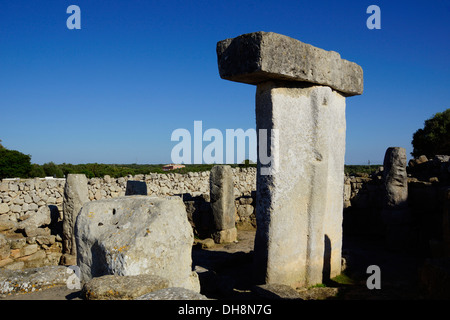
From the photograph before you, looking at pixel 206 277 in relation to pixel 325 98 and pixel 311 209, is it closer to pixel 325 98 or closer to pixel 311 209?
pixel 311 209

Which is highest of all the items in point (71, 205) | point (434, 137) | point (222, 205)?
point (434, 137)

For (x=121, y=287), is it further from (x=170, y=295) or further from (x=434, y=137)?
(x=434, y=137)

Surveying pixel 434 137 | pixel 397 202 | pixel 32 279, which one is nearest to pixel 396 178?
pixel 397 202

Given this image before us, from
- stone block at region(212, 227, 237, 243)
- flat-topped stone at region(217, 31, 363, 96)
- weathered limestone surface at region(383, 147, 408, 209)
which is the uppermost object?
flat-topped stone at region(217, 31, 363, 96)

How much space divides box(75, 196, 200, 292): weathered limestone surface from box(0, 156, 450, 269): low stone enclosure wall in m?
4.87

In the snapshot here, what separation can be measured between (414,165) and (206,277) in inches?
397

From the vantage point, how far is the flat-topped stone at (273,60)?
470 cm

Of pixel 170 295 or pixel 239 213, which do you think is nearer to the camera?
pixel 170 295

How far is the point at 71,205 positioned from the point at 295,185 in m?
6.16

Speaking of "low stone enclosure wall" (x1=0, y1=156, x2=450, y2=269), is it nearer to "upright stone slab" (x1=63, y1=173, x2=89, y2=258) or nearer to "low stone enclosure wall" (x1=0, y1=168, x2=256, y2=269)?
"low stone enclosure wall" (x1=0, y1=168, x2=256, y2=269)

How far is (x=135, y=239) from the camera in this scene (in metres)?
3.28

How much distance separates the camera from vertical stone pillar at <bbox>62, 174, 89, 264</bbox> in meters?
8.91

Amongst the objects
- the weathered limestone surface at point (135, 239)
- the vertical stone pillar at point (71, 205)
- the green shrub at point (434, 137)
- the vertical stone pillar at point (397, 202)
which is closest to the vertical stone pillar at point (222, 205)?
the vertical stone pillar at point (71, 205)

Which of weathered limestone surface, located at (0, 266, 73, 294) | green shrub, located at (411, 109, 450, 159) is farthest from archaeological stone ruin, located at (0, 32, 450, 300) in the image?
green shrub, located at (411, 109, 450, 159)
